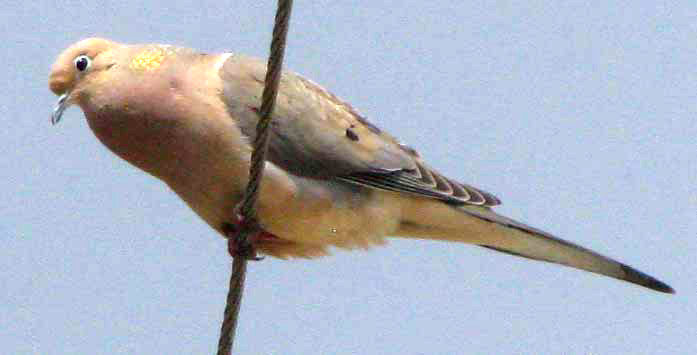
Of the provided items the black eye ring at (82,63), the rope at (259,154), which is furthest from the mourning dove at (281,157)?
the rope at (259,154)

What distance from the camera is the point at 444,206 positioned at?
5707 mm

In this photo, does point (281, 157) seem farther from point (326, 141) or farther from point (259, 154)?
point (259, 154)

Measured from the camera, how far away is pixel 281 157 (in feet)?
17.3

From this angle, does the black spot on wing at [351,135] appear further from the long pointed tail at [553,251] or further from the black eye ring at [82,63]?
the black eye ring at [82,63]

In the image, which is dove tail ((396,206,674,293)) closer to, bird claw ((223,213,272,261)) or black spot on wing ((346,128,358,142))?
black spot on wing ((346,128,358,142))

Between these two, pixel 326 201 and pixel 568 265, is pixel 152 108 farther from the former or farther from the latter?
pixel 568 265

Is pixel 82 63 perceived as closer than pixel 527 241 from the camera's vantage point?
Yes

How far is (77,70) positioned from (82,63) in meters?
0.04

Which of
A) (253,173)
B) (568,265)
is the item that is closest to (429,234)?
(568,265)

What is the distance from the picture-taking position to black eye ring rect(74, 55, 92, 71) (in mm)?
5344

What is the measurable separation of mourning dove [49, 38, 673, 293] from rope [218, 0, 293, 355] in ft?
1.82

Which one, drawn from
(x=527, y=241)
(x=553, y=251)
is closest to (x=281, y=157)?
(x=527, y=241)

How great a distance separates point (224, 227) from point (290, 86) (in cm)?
72

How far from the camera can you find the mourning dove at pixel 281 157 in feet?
16.5
